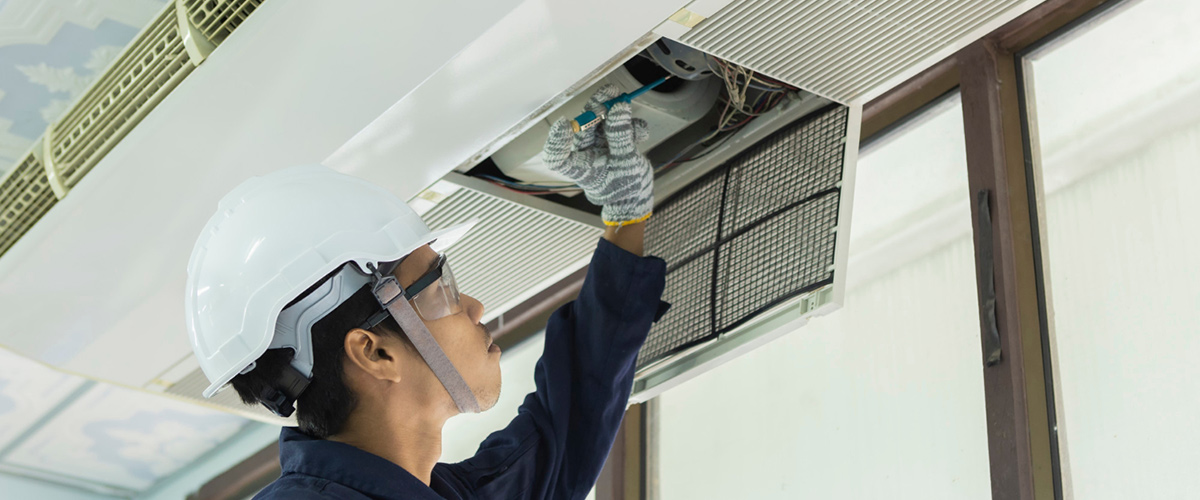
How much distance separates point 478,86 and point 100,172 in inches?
32.0

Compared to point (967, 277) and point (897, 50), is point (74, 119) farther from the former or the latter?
point (967, 277)

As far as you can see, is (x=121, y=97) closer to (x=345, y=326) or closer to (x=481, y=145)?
(x=481, y=145)

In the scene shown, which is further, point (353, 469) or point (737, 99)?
point (737, 99)

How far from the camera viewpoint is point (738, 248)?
1560 mm

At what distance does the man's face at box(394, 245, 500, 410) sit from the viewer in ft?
4.34

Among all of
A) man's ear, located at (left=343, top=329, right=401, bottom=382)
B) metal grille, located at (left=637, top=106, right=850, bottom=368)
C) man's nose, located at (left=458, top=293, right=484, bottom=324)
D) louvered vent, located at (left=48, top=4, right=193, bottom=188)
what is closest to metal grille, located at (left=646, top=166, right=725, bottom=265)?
metal grille, located at (left=637, top=106, right=850, bottom=368)

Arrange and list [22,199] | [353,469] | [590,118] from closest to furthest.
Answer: [353,469] → [590,118] → [22,199]

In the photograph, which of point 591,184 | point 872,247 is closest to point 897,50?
point 591,184

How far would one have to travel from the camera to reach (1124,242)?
1.83m

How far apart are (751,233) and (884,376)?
29.9 inches

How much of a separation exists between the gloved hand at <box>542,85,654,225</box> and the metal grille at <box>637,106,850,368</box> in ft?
0.33

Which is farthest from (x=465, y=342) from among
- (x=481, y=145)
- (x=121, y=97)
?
(x=121, y=97)

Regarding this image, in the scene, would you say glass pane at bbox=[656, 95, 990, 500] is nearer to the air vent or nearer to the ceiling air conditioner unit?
the ceiling air conditioner unit

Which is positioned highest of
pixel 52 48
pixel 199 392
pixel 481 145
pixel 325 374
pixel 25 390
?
pixel 52 48
